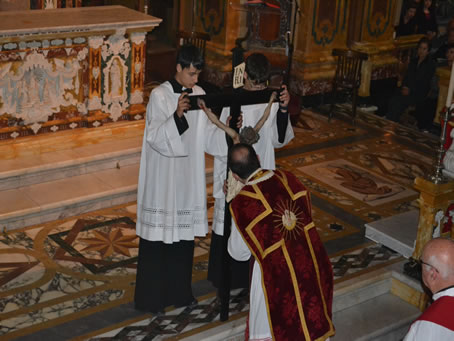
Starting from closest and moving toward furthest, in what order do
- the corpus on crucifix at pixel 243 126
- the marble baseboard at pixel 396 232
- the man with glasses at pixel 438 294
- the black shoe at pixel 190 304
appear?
the man with glasses at pixel 438 294 → the corpus on crucifix at pixel 243 126 → the black shoe at pixel 190 304 → the marble baseboard at pixel 396 232

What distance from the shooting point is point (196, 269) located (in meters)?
6.10

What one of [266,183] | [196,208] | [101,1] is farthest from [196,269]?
[101,1]

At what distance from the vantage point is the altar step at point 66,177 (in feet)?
22.2

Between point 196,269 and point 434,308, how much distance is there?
2.87 meters

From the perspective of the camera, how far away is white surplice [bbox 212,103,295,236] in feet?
17.3

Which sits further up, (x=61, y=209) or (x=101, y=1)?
(x=101, y=1)

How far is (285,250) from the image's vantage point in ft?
14.3

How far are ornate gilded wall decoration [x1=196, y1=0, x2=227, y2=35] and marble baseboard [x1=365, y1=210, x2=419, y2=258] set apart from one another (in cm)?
492

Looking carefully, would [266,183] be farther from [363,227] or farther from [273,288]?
[363,227]

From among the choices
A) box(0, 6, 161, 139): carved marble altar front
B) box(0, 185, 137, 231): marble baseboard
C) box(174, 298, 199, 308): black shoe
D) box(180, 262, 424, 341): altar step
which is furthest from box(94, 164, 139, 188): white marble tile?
box(180, 262, 424, 341): altar step

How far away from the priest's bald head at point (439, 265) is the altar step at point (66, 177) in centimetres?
405

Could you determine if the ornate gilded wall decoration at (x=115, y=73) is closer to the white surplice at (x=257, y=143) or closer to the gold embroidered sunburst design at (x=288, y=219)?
the white surplice at (x=257, y=143)

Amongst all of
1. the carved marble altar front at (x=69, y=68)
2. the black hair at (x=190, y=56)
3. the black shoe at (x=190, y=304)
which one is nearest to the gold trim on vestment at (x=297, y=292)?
the black shoe at (x=190, y=304)

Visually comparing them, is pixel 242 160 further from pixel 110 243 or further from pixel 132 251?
pixel 110 243
